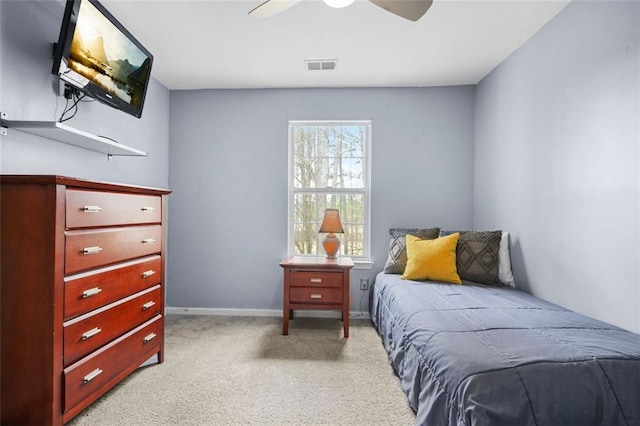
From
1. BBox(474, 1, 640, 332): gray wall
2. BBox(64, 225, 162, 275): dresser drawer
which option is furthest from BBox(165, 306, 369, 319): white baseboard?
BBox(474, 1, 640, 332): gray wall

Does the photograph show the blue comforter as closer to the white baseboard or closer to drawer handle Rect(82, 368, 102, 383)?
the white baseboard

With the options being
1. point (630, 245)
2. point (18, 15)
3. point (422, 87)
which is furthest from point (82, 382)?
point (422, 87)

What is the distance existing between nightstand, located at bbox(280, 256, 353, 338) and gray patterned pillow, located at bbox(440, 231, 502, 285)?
95 cm

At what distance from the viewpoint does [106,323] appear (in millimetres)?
1651

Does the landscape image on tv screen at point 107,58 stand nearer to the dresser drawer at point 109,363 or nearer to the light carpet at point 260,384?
the dresser drawer at point 109,363

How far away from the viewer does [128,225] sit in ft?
6.01

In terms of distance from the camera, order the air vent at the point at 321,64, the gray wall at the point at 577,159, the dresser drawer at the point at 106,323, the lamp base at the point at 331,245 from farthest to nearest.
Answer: the lamp base at the point at 331,245, the air vent at the point at 321,64, the gray wall at the point at 577,159, the dresser drawer at the point at 106,323

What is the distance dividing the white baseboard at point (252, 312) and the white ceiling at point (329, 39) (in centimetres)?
234

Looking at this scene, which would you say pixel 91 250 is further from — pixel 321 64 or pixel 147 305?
pixel 321 64

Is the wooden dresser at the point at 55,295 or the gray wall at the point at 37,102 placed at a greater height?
the gray wall at the point at 37,102

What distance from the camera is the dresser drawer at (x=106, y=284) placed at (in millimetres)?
1438

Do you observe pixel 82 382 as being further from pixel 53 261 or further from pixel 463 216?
pixel 463 216

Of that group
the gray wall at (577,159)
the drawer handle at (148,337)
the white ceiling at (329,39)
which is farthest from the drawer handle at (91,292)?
the gray wall at (577,159)

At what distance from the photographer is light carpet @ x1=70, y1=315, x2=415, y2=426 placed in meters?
1.62
